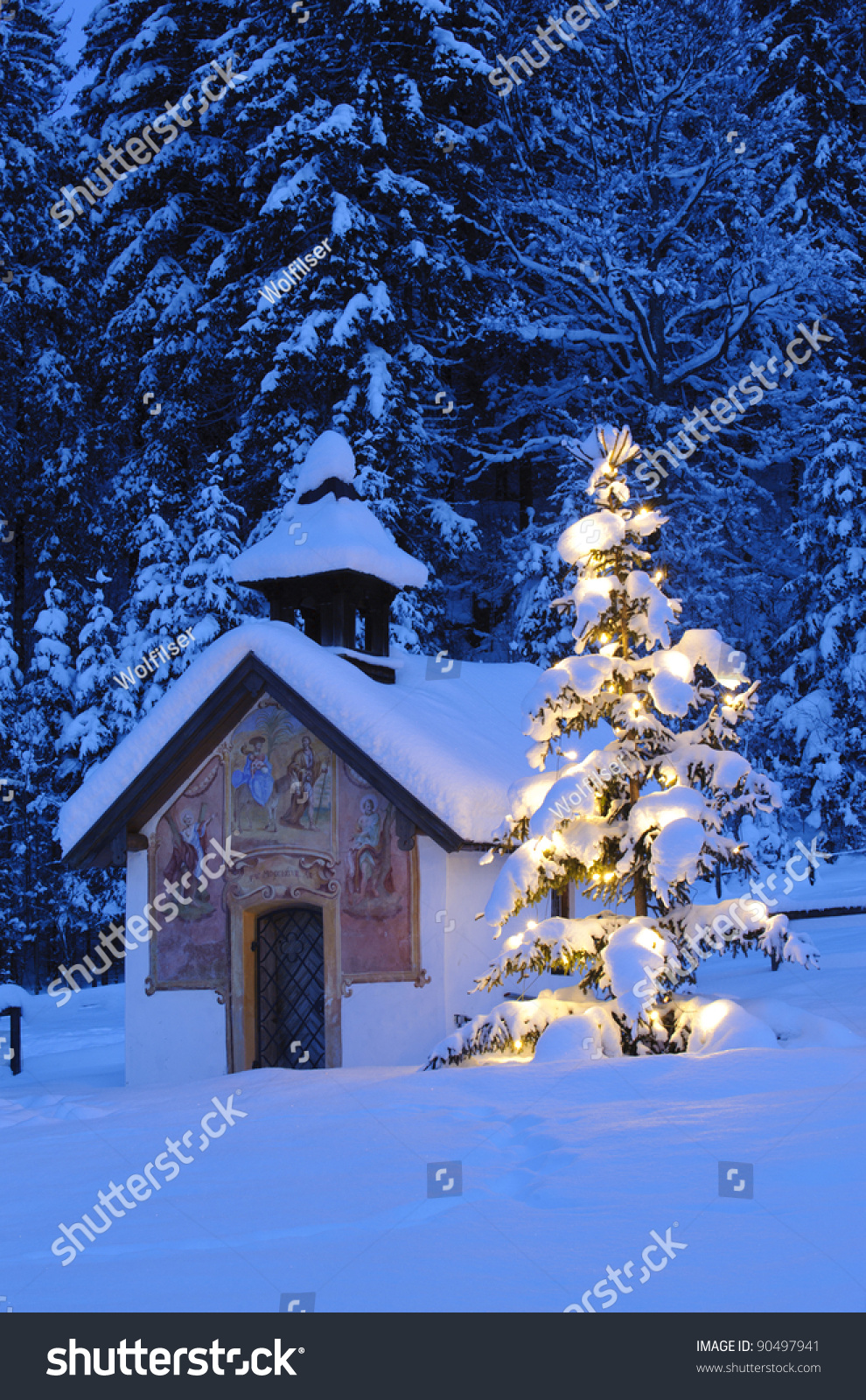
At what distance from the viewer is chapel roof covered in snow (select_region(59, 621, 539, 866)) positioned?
523 inches

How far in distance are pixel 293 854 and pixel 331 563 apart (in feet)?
12.9

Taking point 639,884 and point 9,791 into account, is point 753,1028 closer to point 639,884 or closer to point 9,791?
point 639,884

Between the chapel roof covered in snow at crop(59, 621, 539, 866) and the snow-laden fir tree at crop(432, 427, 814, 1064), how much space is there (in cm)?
228

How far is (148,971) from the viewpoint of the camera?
49.9 feet

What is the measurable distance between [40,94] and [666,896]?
1106 inches

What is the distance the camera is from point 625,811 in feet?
35.3

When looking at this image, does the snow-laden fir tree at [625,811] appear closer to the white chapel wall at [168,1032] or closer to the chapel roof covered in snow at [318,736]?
the chapel roof covered in snow at [318,736]

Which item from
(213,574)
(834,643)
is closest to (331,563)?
(213,574)

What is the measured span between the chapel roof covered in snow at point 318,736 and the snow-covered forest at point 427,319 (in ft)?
23.4

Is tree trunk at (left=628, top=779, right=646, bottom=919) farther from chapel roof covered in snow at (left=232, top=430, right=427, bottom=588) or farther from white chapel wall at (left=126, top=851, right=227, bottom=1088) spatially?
chapel roof covered in snow at (left=232, top=430, right=427, bottom=588)

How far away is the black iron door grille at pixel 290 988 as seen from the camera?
48.9 feet

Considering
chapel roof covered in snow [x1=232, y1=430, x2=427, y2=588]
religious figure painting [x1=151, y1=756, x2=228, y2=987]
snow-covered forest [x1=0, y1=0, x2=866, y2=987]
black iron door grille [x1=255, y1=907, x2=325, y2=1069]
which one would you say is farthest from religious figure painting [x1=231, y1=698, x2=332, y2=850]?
snow-covered forest [x1=0, y1=0, x2=866, y2=987]

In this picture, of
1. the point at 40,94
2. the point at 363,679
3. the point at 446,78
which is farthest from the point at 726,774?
the point at 40,94

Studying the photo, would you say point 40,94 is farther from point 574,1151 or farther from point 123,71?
point 574,1151
